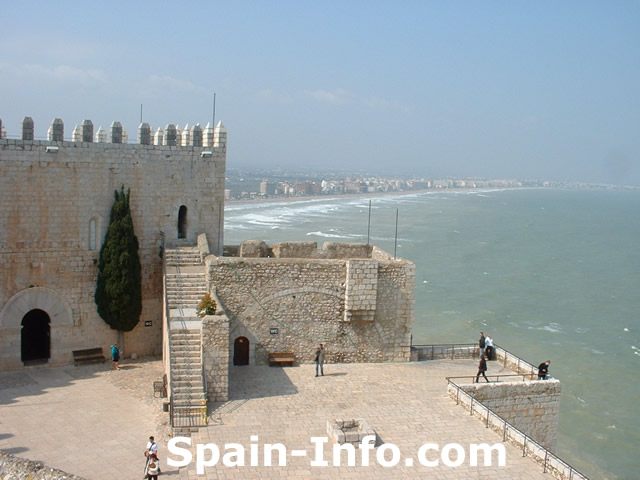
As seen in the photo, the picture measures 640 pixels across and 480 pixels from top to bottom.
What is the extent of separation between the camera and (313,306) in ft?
67.5

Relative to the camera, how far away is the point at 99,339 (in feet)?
Result: 70.1

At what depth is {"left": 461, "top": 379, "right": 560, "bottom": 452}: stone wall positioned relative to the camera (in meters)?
18.8

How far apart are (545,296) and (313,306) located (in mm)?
35409

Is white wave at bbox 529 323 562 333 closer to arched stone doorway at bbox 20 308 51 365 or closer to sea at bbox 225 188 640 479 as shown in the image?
sea at bbox 225 188 640 479

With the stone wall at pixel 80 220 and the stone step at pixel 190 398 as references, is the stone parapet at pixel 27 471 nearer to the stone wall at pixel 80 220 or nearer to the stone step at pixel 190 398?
the stone step at pixel 190 398

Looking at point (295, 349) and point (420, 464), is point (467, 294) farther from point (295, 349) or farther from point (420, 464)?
point (420, 464)

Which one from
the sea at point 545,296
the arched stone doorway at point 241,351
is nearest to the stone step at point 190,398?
the arched stone doorway at point 241,351

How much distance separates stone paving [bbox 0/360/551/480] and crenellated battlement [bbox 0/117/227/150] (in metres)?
6.96

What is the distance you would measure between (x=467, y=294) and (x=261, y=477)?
3729cm

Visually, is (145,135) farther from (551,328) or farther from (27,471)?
(551,328)

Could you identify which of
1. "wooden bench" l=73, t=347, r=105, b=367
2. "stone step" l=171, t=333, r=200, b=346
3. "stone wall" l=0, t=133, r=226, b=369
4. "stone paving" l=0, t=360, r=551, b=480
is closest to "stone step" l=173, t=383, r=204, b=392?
"stone paving" l=0, t=360, r=551, b=480

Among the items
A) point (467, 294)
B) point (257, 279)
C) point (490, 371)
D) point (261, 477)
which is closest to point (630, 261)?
point (467, 294)

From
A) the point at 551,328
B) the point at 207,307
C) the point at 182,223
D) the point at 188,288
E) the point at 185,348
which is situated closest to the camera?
the point at 185,348

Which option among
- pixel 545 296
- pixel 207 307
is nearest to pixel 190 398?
pixel 207 307
